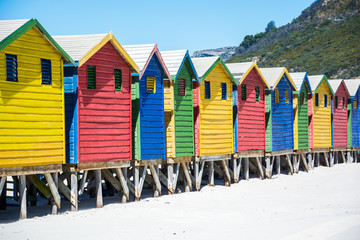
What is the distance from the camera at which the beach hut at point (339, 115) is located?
41.7m

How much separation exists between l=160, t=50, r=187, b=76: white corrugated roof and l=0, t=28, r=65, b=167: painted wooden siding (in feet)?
21.7

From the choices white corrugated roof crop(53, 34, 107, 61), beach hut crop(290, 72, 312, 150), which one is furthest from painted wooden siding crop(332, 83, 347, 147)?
white corrugated roof crop(53, 34, 107, 61)

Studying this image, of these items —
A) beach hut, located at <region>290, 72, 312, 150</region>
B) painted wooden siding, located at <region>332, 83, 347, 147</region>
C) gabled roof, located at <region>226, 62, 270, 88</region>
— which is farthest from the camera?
painted wooden siding, located at <region>332, 83, 347, 147</region>

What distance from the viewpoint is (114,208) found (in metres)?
21.2

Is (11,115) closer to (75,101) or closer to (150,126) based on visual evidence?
(75,101)

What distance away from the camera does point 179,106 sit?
2553 cm

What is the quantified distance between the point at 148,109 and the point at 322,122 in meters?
19.2

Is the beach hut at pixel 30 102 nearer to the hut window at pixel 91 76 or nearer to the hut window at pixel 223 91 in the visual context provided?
the hut window at pixel 91 76

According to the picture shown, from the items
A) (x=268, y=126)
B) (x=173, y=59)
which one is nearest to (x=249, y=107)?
(x=268, y=126)

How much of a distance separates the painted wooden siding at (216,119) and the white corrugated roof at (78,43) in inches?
270

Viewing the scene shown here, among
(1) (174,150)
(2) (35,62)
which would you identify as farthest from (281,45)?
(2) (35,62)

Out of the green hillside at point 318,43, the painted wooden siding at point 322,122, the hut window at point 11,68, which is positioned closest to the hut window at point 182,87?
the hut window at point 11,68

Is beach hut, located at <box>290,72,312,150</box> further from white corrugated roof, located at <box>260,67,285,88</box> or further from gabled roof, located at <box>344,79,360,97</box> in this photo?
gabled roof, located at <box>344,79,360,97</box>

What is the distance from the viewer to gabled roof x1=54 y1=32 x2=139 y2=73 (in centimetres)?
2028
